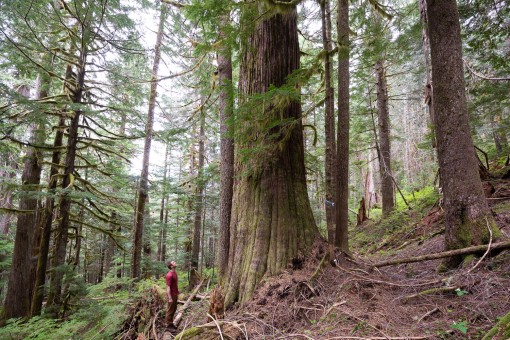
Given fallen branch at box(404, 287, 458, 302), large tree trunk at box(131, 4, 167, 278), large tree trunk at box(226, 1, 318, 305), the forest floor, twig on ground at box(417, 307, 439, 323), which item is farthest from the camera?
large tree trunk at box(131, 4, 167, 278)

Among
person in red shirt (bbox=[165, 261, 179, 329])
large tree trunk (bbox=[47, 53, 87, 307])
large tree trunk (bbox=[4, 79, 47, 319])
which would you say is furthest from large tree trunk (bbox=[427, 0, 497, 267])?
large tree trunk (bbox=[4, 79, 47, 319])

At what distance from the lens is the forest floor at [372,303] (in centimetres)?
255

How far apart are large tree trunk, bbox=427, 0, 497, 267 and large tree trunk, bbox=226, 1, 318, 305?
1987 millimetres

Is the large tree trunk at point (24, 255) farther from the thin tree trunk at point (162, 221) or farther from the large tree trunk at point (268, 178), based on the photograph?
the large tree trunk at point (268, 178)

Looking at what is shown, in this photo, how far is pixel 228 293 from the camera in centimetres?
429

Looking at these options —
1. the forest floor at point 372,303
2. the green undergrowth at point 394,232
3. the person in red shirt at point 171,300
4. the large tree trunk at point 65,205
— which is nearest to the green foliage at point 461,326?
the forest floor at point 372,303

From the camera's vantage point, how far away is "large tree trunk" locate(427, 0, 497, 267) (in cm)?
354

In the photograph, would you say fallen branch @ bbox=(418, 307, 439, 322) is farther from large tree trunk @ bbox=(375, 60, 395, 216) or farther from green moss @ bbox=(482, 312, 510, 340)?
large tree trunk @ bbox=(375, 60, 395, 216)

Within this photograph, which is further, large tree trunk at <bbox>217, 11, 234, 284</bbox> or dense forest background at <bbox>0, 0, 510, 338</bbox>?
large tree trunk at <bbox>217, 11, 234, 284</bbox>

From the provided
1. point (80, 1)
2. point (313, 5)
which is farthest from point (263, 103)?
point (80, 1)

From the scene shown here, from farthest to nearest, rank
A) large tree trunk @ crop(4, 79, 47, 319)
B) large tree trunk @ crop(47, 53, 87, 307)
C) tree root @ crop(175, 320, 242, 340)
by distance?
large tree trunk @ crop(4, 79, 47, 319) → large tree trunk @ crop(47, 53, 87, 307) → tree root @ crop(175, 320, 242, 340)

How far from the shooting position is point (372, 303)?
3.25m

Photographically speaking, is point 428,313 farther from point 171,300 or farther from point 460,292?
point 171,300

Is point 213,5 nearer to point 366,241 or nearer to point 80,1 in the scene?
point 80,1
